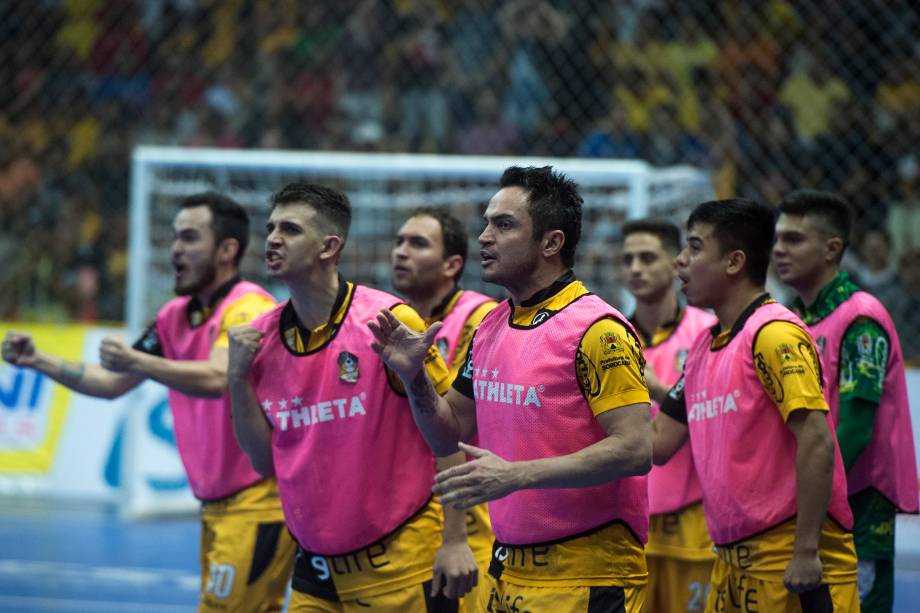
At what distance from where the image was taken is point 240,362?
174 inches

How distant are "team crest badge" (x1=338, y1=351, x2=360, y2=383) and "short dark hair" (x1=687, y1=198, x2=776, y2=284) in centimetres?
144

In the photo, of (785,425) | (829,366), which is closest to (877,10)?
(829,366)

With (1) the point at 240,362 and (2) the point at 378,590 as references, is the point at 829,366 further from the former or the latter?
(1) the point at 240,362

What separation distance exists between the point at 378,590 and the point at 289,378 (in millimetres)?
864

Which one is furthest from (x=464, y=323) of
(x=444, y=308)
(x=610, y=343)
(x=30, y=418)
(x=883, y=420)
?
(x=30, y=418)

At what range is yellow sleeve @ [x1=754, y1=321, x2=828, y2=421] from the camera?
3.96 meters

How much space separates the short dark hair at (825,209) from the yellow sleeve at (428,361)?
1771 millimetres

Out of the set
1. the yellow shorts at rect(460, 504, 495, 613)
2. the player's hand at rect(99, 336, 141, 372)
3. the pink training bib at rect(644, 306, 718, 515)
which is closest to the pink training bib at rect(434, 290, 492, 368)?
the yellow shorts at rect(460, 504, 495, 613)

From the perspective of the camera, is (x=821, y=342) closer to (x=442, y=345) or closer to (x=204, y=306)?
(x=442, y=345)

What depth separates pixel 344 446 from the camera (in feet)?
14.3

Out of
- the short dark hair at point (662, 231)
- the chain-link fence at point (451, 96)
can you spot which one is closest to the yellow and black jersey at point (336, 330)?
the short dark hair at point (662, 231)

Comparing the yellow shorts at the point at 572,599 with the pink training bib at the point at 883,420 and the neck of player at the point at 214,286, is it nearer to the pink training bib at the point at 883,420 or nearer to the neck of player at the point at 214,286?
the pink training bib at the point at 883,420

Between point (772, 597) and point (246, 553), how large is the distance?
2.42 metres

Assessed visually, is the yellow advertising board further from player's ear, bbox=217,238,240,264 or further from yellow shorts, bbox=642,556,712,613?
yellow shorts, bbox=642,556,712,613
